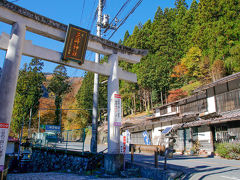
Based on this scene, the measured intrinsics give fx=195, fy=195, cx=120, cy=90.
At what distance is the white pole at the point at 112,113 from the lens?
375 inches

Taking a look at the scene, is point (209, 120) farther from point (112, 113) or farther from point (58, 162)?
point (58, 162)

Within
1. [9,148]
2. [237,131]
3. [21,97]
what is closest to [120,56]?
[237,131]

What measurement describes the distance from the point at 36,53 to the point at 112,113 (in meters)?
4.46

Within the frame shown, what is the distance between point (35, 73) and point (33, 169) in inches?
877

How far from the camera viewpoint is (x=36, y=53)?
8398mm

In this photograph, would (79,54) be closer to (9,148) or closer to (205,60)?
(9,148)


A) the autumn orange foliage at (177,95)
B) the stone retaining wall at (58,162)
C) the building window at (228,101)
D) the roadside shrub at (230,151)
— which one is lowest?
the stone retaining wall at (58,162)

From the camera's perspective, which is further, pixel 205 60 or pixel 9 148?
pixel 205 60

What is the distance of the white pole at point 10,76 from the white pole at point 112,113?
4379 millimetres

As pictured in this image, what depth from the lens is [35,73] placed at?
3506 cm

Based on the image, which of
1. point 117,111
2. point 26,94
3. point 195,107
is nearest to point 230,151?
point 195,107

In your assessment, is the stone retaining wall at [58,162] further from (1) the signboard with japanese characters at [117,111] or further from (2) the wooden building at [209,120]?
(2) the wooden building at [209,120]

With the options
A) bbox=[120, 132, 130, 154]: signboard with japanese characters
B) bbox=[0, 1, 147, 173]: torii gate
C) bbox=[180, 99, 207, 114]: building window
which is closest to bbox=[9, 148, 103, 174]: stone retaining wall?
bbox=[0, 1, 147, 173]: torii gate

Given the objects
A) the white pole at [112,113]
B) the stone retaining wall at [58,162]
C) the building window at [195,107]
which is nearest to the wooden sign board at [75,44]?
the white pole at [112,113]
